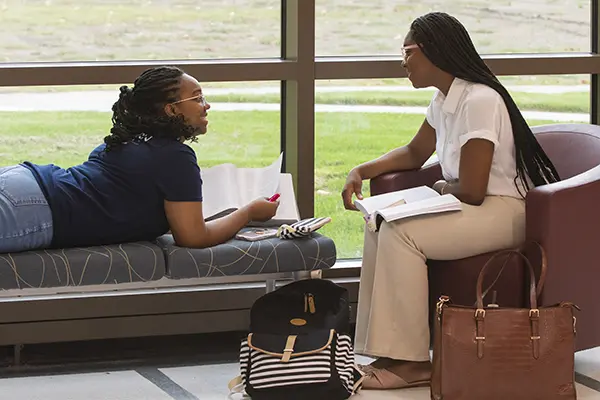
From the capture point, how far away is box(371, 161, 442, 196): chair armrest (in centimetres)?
414

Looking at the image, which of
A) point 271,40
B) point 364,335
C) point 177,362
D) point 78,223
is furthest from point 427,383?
point 271,40

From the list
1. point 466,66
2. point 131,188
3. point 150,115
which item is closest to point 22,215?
point 131,188

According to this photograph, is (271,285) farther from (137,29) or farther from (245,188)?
(137,29)

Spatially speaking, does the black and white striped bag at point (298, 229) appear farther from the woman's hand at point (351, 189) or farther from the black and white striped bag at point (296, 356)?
the woman's hand at point (351, 189)

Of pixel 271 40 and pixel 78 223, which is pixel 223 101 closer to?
pixel 271 40

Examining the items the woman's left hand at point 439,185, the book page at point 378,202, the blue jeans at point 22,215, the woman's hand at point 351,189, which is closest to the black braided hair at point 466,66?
the woman's left hand at point 439,185

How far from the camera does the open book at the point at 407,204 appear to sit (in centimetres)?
370

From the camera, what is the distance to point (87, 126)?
14.4ft

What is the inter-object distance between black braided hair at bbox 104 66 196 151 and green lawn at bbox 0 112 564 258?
0.65m

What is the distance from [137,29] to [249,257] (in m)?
1.22

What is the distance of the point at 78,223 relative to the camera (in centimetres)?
362

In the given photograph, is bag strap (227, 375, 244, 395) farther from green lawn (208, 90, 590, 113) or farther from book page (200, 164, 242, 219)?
green lawn (208, 90, 590, 113)

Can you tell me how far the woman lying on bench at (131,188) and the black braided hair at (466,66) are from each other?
0.81 m

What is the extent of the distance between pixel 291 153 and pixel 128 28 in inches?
31.7
